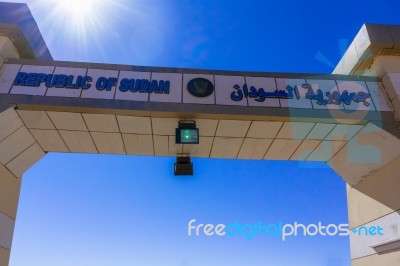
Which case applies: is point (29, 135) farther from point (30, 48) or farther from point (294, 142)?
point (294, 142)

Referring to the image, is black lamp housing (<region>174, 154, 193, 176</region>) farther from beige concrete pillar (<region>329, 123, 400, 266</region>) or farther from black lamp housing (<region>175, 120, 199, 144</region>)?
beige concrete pillar (<region>329, 123, 400, 266</region>)

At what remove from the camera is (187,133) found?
6.26 meters

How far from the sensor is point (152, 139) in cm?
714

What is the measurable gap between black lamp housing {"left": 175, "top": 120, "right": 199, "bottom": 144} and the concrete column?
9.20ft

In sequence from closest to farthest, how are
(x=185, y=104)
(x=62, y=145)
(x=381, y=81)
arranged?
(x=185, y=104) → (x=381, y=81) → (x=62, y=145)

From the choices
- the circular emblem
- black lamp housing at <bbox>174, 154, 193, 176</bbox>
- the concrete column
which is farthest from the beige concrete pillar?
the concrete column

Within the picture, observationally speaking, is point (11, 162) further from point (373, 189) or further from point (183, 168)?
point (373, 189)

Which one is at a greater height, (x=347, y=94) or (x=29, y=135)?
(x=347, y=94)

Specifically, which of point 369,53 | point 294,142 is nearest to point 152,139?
point 294,142

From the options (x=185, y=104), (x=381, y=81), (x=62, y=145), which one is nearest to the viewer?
(x=185, y=104)

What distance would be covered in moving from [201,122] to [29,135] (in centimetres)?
332

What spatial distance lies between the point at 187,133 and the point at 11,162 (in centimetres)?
351

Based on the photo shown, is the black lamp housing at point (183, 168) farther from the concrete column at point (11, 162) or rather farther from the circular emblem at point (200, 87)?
the concrete column at point (11, 162)

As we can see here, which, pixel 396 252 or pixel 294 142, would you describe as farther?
pixel 294 142
